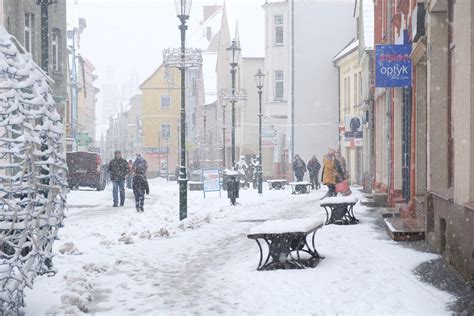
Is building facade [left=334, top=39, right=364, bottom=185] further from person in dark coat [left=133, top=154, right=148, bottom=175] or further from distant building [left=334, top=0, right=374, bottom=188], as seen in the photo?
person in dark coat [left=133, top=154, right=148, bottom=175]

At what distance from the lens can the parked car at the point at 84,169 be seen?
38.5 metres

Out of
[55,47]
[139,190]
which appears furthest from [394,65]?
[55,47]

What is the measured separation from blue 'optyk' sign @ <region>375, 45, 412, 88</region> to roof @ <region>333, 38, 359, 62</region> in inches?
1069

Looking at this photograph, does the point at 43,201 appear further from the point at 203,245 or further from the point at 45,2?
the point at 203,245

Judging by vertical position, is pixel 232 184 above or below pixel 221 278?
above

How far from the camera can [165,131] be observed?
87.3 m

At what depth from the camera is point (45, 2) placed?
1205 centimetres

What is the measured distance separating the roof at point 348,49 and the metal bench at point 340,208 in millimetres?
27398

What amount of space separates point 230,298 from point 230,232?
23.9 feet

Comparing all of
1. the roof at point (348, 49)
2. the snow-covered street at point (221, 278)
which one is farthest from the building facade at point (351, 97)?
the snow-covered street at point (221, 278)

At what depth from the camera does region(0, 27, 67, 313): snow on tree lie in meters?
6.96

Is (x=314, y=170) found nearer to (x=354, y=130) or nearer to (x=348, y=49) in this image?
(x=354, y=130)

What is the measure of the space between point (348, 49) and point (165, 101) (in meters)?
45.3

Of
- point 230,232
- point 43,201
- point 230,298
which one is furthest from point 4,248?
point 230,232
